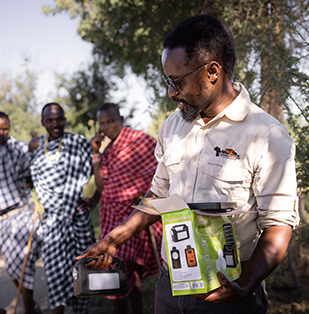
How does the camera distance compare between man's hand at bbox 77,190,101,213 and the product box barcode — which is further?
man's hand at bbox 77,190,101,213

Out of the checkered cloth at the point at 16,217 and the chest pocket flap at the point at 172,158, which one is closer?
the chest pocket flap at the point at 172,158

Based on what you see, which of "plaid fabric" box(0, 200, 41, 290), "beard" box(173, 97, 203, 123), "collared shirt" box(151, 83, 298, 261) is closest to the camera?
"collared shirt" box(151, 83, 298, 261)

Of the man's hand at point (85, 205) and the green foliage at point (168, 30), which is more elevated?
the green foliage at point (168, 30)

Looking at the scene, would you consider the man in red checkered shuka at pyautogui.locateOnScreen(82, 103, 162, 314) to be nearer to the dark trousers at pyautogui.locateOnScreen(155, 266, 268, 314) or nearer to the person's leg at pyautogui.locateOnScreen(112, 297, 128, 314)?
the person's leg at pyautogui.locateOnScreen(112, 297, 128, 314)

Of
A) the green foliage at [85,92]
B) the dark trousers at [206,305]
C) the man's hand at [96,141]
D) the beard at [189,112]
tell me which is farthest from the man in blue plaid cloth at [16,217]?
the green foliage at [85,92]

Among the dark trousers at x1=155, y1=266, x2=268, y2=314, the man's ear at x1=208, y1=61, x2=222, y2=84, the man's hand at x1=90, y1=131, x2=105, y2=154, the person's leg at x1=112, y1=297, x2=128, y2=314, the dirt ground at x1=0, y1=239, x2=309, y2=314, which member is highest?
the man's ear at x1=208, y1=61, x2=222, y2=84

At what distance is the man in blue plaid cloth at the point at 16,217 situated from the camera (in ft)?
11.6

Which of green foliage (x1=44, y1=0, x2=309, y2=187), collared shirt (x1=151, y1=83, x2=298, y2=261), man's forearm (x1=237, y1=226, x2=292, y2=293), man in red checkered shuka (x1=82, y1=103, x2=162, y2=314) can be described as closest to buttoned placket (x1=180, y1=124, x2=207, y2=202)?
collared shirt (x1=151, y1=83, x2=298, y2=261)

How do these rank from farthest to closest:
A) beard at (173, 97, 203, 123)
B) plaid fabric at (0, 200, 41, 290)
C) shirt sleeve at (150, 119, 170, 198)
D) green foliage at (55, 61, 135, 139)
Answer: green foliage at (55, 61, 135, 139)
plaid fabric at (0, 200, 41, 290)
shirt sleeve at (150, 119, 170, 198)
beard at (173, 97, 203, 123)

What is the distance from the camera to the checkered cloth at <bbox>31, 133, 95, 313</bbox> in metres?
3.29

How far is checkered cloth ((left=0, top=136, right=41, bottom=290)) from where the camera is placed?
139 inches

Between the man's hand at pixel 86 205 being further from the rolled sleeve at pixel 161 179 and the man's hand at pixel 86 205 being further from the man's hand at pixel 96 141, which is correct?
the rolled sleeve at pixel 161 179

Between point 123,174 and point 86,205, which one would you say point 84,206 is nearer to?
point 86,205

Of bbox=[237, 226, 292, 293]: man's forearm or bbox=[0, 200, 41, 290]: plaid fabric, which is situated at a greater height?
bbox=[237, 226, 292, 293]: man's forearm
